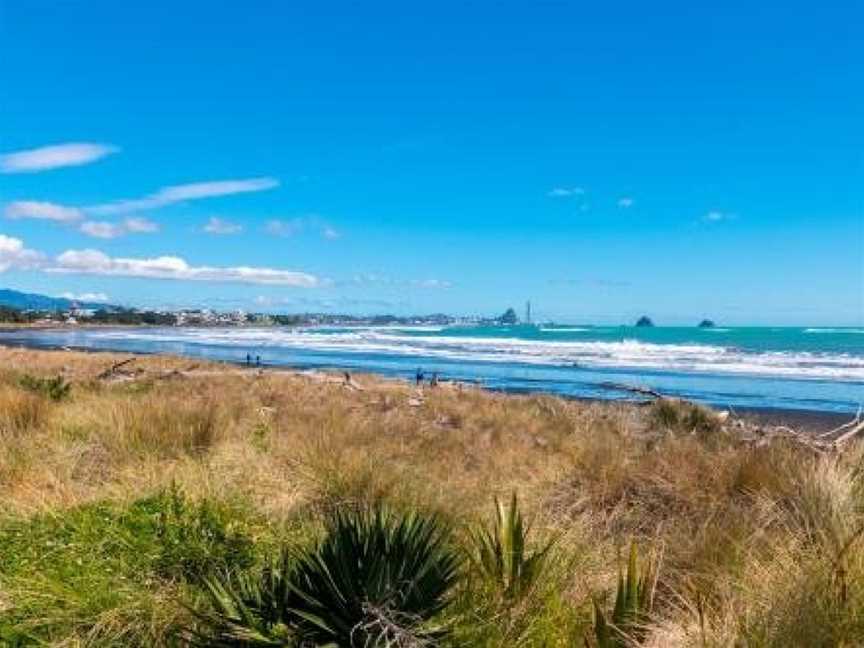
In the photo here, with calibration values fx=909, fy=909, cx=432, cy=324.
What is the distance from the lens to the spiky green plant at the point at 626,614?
4.12 m

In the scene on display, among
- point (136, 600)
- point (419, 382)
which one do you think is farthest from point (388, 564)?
point (419, 382)

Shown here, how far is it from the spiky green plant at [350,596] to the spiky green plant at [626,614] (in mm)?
716

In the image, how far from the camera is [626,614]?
4.25m

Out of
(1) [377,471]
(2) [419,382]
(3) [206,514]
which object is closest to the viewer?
(3) [206,514]

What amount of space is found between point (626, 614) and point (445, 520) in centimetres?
181

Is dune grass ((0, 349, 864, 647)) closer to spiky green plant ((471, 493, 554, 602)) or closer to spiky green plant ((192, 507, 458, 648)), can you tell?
spiky green plant ((471, 493, 554, 602))

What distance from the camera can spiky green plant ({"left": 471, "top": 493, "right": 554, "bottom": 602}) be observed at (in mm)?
4742

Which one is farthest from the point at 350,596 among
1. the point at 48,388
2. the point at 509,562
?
the point at 48,388

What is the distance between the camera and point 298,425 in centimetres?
1164

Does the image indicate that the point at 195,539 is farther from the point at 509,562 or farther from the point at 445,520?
the point at 509,562

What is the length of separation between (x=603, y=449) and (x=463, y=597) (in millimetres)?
4990

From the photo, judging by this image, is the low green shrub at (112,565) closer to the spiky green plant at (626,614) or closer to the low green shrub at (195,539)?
the low green shrub at (195,539)

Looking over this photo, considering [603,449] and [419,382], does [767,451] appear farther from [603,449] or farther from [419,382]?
[419,382]

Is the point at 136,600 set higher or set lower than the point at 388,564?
lower
